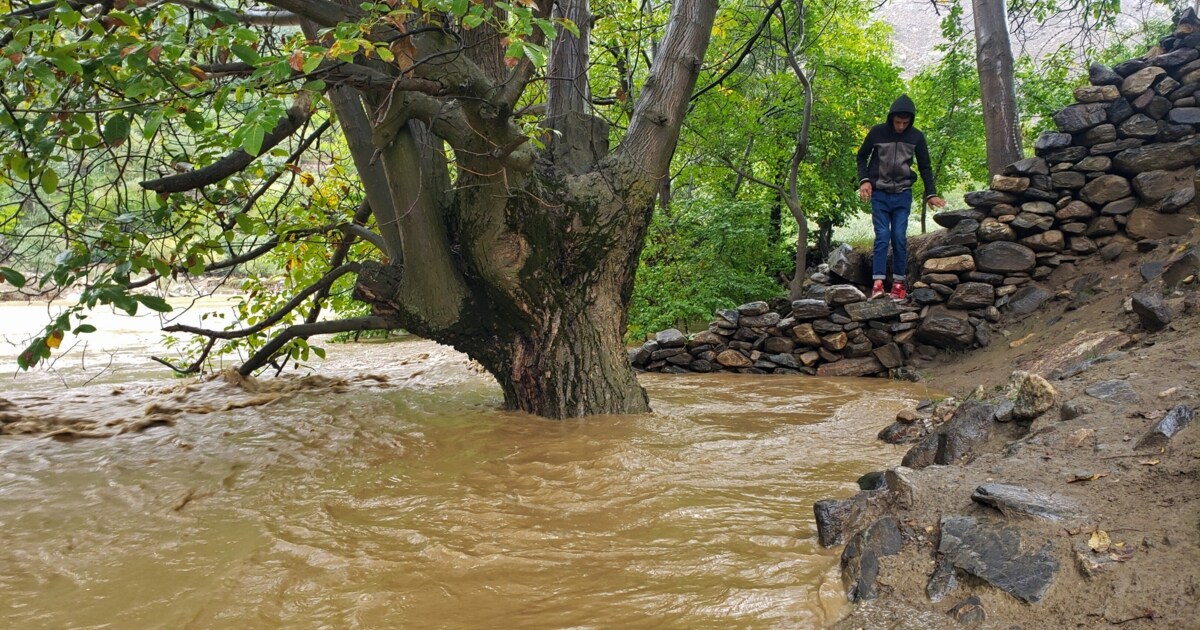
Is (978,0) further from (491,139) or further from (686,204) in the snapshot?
(491,139)

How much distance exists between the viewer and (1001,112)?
27.5ft

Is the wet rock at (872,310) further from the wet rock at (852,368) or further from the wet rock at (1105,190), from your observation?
the wet rock at (1105,190)

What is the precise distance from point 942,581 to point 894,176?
618 cm

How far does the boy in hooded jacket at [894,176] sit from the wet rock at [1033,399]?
4354 mm

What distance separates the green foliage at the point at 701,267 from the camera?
10.7m

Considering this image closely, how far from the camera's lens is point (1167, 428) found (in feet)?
8.27

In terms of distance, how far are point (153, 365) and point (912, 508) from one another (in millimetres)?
11190

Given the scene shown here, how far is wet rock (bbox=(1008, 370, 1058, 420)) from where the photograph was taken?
3332mm

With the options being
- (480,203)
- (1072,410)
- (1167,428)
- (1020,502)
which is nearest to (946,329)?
(1072,410)

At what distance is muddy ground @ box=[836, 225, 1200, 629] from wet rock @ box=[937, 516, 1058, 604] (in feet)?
0.07

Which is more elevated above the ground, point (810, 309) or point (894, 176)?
point (894, 176)

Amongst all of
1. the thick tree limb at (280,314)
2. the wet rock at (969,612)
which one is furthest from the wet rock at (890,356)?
the wet rock at (969,612)

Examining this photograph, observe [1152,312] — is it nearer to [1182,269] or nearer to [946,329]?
[1182,269]

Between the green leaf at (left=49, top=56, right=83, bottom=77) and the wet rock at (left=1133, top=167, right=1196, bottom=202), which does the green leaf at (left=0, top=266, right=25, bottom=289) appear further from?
the wet rock at (left=1133, top=167, right=1196, bottom=202)
